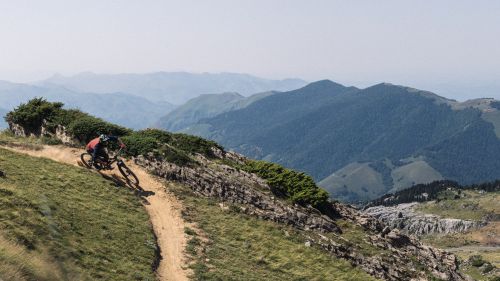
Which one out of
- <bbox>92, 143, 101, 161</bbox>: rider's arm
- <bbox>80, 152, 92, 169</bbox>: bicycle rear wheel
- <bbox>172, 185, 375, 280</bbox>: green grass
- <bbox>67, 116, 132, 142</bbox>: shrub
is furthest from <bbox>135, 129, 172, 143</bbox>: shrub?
<bbox>172, 185, 375, 280</bbox>: green grass

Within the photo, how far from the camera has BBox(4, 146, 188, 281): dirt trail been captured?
2698 cm

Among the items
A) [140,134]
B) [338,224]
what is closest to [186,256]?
[338,224]

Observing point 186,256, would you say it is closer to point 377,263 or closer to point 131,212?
point 131,212

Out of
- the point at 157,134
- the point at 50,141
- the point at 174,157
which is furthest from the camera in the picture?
the point at 157,134

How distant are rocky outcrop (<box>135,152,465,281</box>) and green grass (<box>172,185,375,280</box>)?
1.61 metres

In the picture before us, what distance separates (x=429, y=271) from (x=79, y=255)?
33.6 meters

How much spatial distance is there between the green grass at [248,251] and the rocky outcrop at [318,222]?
1610mm

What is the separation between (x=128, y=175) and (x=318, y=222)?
1844 cm

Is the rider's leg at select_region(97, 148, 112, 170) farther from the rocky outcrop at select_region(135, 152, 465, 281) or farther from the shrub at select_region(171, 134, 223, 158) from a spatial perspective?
the shrub at select_region(171, 134, 223, 158)

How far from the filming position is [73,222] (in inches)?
1042

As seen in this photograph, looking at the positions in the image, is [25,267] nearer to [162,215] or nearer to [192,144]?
[162,215]

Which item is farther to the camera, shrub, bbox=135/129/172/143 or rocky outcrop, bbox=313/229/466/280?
shrub, bbox=135/129/172/143

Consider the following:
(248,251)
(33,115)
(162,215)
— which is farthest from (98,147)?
(248,251)

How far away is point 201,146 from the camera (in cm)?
5272
